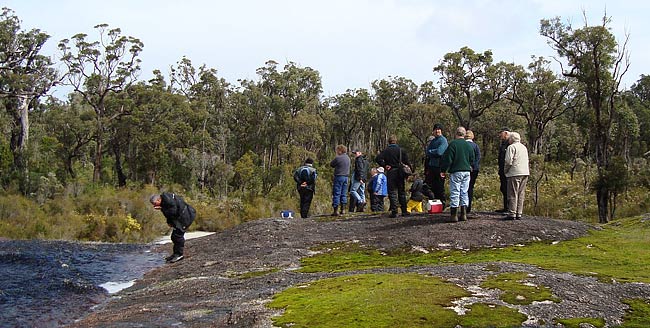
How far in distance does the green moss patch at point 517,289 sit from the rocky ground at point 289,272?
14 centimetres

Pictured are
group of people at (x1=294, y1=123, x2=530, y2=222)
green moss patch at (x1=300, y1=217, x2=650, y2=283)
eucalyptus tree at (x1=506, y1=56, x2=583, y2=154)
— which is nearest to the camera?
green moss patch at (x1=300, y1=217, x2=650, y2=283)

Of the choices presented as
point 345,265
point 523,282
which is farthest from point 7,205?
point 523,282

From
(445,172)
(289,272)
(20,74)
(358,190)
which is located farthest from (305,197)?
(20,74)

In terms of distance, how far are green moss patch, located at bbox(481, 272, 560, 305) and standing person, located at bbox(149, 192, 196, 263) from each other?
7915 millimetres

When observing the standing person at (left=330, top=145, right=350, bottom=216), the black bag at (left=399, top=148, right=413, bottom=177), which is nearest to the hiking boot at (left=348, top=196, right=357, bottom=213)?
the standing person at (left=330, top=145, right=350, bottom=216)

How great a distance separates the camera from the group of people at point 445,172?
13.4m

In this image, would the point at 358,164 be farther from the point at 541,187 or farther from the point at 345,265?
the point at 541,187

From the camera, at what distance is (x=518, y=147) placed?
45.7 feet

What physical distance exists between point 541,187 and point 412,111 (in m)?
21.4

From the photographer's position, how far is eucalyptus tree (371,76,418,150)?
209ft

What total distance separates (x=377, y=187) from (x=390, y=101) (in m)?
46.6

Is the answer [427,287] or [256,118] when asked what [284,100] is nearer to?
[256,118]

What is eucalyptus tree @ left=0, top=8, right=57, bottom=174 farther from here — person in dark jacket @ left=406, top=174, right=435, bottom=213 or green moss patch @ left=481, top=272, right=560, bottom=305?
green moss patch @ left=481, top=272, right=560, bottom=305

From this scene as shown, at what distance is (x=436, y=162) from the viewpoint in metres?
15.4
